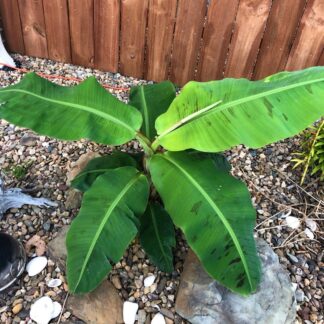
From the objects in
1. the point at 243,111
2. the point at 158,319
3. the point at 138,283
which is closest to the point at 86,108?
the point at 243,111

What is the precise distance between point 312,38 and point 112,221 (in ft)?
6.25

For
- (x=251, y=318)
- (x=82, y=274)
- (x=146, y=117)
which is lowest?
(x=251, y=318)

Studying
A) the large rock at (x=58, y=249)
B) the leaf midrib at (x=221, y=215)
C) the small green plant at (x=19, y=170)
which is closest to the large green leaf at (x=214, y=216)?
the leaf midrib at (x=221, y=215)

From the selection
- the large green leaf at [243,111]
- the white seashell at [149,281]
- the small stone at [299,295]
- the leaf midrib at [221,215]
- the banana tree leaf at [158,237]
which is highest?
the large green leaf at [243,111]

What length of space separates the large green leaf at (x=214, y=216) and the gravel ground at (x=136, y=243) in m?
0.46

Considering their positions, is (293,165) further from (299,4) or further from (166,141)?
(166,141)

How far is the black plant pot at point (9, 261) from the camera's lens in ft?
5.51

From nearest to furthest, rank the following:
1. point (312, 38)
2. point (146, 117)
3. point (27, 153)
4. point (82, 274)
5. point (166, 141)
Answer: point (82, 274), point (166, 141), point (146, 117), point (27, 153), point (312, 38)

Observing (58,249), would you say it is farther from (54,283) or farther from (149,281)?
(149,281)

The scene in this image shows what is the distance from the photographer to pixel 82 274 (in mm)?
1442

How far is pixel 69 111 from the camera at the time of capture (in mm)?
1584

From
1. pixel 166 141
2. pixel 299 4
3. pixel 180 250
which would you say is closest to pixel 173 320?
pixel 180 250

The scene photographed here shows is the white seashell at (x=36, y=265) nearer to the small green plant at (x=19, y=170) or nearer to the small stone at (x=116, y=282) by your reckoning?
the small stone at (x=116, y=282)

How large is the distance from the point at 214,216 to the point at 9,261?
911 millimetres
